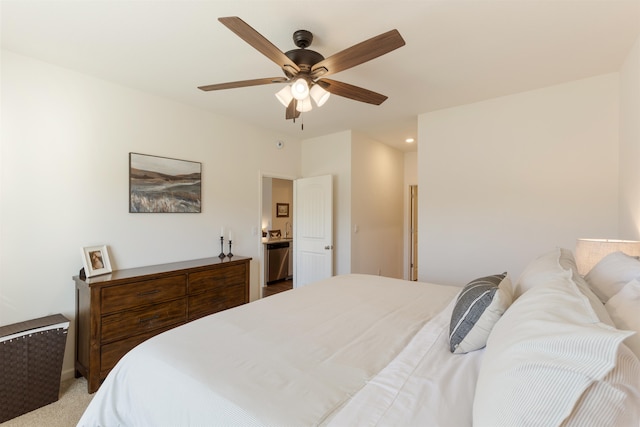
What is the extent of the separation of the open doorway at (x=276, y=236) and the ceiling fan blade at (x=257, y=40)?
3.01 meters

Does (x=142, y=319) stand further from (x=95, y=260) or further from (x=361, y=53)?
(x=361, y=53)

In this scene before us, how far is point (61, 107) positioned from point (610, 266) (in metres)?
3.96

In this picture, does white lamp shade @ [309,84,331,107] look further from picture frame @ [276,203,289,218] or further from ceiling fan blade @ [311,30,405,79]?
picture frame @ [276,203,289,218]

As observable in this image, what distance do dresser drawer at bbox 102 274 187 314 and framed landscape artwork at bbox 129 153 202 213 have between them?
0.80 m

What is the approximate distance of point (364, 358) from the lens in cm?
119

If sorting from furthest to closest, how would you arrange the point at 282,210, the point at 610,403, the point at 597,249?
the point at 282,210 < the point at 597,249 < the point at 610,403

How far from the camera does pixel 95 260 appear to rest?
249 centimetres

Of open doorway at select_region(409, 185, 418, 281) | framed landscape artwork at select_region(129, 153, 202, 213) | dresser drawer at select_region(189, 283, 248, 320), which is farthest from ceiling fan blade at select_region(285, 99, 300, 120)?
open doorway at select_region(409, 185, 418, 281)

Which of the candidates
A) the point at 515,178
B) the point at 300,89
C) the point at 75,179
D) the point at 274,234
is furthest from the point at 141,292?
the point at 274,234

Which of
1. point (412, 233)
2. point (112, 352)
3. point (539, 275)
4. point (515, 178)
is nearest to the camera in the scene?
point (539, 275)

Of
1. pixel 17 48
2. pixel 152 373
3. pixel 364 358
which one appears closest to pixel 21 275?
pixel 17 48

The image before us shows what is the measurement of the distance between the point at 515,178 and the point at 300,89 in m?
2.52

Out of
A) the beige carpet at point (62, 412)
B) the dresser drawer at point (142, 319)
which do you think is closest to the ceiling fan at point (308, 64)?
the dresser drawer at point (142, 319)

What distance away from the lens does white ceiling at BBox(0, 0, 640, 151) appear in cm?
172
